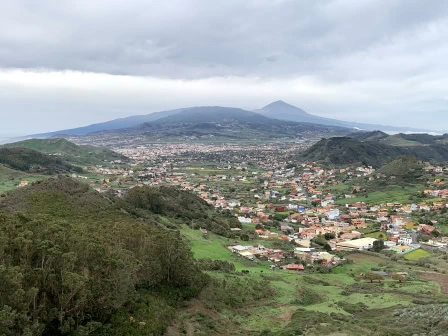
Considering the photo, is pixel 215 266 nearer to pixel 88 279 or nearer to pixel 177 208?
pixel 88 279

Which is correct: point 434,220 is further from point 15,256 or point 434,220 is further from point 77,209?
point 15,256

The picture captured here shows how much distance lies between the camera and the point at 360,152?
475 feet

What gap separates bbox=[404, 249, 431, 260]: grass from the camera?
41.0 metres

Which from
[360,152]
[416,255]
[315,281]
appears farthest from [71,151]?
[315,281]

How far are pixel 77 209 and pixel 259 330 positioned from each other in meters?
21.3

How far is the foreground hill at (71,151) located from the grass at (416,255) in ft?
357

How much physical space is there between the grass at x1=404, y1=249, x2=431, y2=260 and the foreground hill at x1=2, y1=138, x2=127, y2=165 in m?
109

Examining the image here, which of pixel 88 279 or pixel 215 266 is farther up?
pixel 88 279

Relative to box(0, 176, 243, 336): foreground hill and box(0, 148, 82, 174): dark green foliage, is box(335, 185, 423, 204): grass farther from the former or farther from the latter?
box(0, 148, 82, 174): dark green foliage

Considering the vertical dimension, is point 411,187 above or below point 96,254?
below

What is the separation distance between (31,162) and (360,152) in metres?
106

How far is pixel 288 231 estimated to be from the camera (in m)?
54.5

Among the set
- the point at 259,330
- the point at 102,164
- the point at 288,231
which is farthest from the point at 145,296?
the point at 102,164

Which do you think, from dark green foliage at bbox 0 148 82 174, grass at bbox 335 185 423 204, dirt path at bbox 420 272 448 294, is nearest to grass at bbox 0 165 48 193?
dark green foliage at bbox 0 148 82 174
